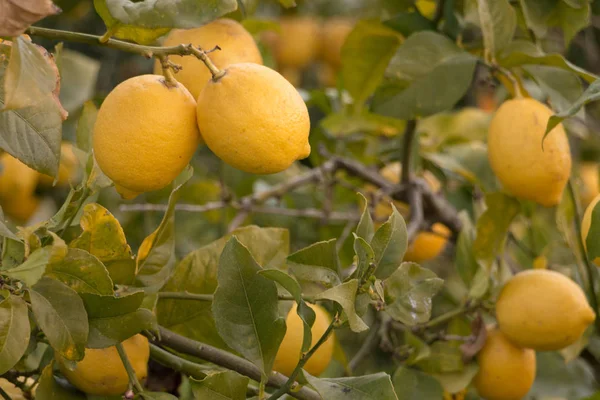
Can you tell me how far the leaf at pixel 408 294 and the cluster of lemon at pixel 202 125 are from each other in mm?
190

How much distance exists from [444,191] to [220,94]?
3.63 feet

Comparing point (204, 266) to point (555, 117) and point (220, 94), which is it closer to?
point (220, 94)

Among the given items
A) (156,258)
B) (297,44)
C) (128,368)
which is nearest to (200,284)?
(156,258)

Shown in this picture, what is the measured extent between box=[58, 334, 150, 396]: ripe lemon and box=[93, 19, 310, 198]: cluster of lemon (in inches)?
8.1

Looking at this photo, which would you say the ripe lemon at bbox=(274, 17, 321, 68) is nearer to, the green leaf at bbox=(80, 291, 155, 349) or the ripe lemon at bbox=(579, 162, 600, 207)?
the ripe lemon at bbox=(579, 162, 600, 207)

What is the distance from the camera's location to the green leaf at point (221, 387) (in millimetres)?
763

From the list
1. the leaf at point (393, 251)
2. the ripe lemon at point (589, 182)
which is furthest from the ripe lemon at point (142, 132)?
the ripe lemon at point (589, 182)

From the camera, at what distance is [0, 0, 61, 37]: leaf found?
0.62 metres

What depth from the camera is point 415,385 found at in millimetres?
1105

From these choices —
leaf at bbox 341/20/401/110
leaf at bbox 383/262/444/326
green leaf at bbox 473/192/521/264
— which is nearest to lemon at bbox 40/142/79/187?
leaf at bbox 341/20/401/110

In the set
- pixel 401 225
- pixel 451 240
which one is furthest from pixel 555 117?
pixel 451 240

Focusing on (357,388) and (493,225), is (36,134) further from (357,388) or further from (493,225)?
(493,225)

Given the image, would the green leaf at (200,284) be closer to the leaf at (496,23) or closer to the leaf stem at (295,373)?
the leaf stem at (295,373)

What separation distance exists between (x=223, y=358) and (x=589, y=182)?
1.58m
